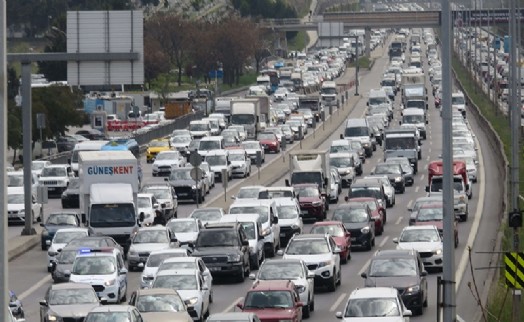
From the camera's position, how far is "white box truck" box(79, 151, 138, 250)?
47.8 meters

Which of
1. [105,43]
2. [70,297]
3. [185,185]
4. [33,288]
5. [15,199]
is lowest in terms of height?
[33,288]

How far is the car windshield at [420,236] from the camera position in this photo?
43.0 meters

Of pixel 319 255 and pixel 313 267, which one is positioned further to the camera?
pixel 319 255

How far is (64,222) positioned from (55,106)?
44645mm

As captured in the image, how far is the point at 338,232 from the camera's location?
45031 mm

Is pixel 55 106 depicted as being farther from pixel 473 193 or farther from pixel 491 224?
pixel 491 224

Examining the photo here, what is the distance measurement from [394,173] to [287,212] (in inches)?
655

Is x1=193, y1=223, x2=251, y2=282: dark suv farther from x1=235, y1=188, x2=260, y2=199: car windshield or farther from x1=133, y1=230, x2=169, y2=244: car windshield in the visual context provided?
x1=235, y1=188, x2=260, y2=199: car windshield

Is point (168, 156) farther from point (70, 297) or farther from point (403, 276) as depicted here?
point (70, 297)

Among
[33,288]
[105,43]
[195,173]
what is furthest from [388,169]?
[33,288]

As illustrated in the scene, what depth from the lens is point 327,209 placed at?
5975 cm

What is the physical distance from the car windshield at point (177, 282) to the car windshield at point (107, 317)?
5338 millimetres

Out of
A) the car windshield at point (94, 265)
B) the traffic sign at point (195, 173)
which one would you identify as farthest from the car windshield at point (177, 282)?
the traffic sign at point (195, 173)

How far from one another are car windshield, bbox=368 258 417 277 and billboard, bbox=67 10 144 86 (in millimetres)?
10259
